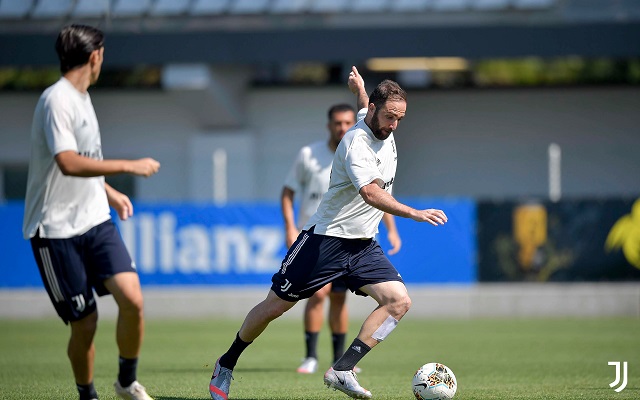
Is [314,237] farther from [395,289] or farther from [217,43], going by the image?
[217,43]

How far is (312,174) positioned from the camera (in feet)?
34.7

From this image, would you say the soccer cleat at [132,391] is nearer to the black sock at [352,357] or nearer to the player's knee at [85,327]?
the player's knee at [85,327]

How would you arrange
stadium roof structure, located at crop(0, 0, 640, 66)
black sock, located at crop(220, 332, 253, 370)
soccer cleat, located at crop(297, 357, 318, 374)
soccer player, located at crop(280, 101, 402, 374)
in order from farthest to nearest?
stadium roof structure, located at crop(0, 0, 640, 66) < soccer cleat, located at crop(297, 357, 318, 374) < soccer player, located at crop(280, 101, 402, 374) < black sock, located at crop(220, 332, 253, 370)

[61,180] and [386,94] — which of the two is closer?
[61,180]

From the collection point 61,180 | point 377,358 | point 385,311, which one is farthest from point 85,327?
point 377,358

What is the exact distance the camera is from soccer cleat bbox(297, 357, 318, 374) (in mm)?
10368

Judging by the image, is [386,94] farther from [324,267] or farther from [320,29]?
[320,29]

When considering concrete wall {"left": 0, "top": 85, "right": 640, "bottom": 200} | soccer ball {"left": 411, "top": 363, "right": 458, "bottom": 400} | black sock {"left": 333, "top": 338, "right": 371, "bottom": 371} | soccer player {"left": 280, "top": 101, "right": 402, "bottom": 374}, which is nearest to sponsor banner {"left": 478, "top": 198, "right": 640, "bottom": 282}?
concrete wall {"left": 0, "top": 85, "right": 640, "bottom": 200}

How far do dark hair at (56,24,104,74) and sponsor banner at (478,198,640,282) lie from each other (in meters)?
12.6

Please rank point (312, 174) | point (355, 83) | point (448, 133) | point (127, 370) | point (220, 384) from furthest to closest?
point (448, 133) < point (312, 174) < point (355, 83) < point (220, 384) < point (127, 370)

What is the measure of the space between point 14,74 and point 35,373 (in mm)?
23436

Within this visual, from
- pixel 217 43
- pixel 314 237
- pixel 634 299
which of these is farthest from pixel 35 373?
pixel 217 43

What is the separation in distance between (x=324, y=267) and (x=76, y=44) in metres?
2.34

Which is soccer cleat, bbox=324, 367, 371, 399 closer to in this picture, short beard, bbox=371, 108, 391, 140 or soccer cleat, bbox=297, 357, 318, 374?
short beard, bbox=371, 108, 391, 140
